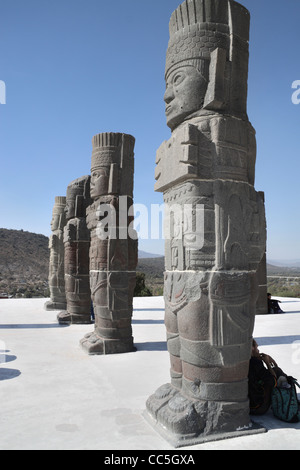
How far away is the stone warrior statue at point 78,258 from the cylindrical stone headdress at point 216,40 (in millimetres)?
7055

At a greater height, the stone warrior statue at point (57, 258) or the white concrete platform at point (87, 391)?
the stone warrior statue at point (57, 258)

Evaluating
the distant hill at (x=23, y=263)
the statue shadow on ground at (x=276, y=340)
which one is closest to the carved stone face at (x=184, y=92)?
the statue shadow on ground at (x=276, y=340)

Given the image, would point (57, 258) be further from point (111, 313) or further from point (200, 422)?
point (200, 422)

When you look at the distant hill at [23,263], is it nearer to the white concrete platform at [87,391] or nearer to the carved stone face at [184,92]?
the white concrete platform at [87,391]

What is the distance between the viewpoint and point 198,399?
375 centimetres

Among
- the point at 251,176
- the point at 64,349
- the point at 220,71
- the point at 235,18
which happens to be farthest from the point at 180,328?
the point at 64,349

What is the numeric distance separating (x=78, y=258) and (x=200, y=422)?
761 cm

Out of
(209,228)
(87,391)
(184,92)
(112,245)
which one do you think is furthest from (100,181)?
(209,228)

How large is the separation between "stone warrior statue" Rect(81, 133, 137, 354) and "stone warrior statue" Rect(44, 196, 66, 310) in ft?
20.0

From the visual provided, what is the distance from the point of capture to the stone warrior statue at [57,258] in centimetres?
1366

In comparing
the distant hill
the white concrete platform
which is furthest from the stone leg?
the distant hill

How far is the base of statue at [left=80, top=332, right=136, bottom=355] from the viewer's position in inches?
286

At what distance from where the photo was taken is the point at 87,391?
5.15 metres

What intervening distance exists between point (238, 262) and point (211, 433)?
5.42 feet
